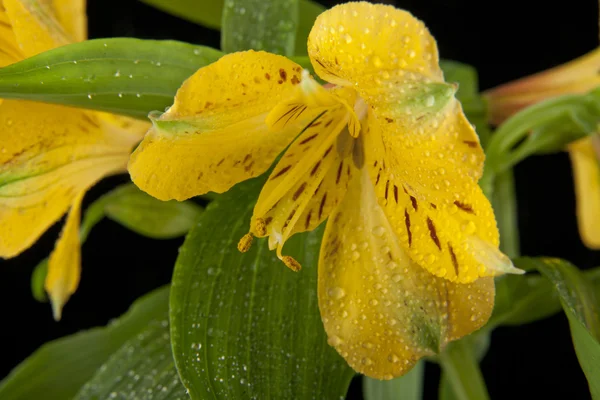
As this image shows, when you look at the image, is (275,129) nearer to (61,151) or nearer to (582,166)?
(61,151)

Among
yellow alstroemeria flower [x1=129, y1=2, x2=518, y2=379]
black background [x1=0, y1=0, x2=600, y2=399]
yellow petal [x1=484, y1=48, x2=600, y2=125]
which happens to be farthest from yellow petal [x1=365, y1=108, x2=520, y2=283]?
black background [x1=0, y1=0, x2=600, y2=399]

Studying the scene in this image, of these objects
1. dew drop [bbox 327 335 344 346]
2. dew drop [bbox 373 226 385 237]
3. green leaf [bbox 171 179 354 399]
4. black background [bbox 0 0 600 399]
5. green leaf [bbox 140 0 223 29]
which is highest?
green leaf [bbox 140 0 223 29]

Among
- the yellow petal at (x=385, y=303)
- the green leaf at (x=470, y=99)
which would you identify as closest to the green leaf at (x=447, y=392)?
the green leaf at (x=470, y=99)

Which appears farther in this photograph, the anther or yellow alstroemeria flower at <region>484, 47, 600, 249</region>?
yellow alstroemeria flower at <region>484, 47, 600, 249</region>

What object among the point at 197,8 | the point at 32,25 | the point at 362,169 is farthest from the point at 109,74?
the point at 197,8

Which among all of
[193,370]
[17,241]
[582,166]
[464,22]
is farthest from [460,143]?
[464,22]

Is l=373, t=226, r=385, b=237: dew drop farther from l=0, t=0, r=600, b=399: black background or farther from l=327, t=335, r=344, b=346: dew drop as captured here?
l=0, t=0, r=600, b=399: black background
